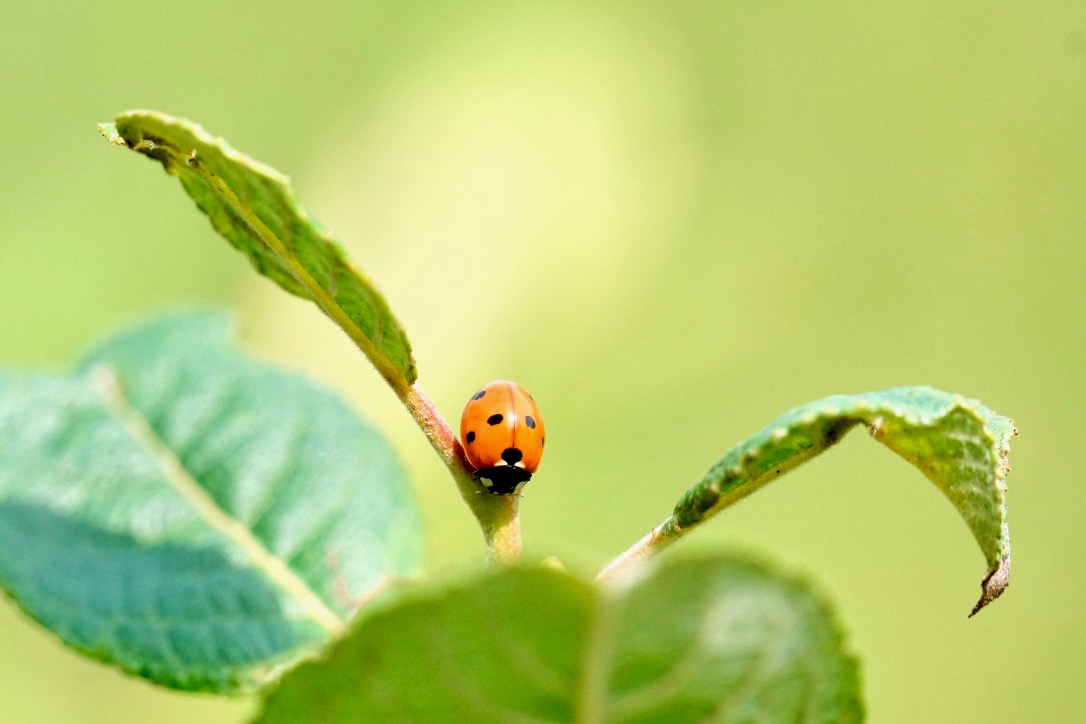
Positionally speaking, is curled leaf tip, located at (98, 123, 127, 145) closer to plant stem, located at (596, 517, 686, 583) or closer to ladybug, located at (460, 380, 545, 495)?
ladybug, located at (460, 380, 545, 495)

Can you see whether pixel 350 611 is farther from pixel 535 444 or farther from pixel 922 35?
pixel 922 35

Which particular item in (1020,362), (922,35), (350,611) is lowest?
(350,611)

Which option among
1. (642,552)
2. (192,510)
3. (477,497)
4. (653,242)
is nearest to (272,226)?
(477,497)

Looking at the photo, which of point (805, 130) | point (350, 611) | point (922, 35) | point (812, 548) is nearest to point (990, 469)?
point (350, 611)

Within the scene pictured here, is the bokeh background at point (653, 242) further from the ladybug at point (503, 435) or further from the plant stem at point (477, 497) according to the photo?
the plant stem at point (477, 497)

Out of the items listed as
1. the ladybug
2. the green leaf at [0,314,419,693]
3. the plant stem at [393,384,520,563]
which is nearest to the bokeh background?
the green leaf at [0,314,419,693]

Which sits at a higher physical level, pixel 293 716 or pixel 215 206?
pixel 215 206

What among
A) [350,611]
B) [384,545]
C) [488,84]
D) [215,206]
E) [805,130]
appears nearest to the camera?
[215,206]
